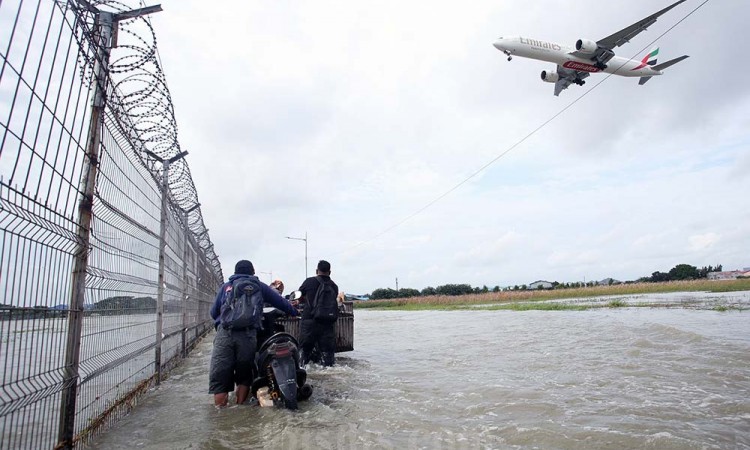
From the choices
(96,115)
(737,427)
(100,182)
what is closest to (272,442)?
(100,182)

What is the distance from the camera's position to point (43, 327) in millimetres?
2754

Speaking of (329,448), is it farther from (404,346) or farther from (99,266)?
(404,346)

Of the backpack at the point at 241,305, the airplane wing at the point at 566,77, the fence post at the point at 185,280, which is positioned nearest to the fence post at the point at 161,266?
the backpack at the point at 241,305

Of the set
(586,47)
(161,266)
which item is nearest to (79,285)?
(161,266)

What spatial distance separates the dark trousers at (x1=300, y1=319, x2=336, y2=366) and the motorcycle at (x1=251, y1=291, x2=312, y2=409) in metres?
2.35

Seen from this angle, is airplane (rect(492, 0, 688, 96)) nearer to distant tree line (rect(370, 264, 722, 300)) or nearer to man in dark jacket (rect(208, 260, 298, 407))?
man in dark jacket (rect(208, 260, 298, 407))

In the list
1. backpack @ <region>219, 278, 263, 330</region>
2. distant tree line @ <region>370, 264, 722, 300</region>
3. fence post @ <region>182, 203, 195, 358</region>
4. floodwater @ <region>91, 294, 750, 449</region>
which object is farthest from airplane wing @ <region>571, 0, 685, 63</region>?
distant tree line @ <region>370, 264, 722, 300</region>

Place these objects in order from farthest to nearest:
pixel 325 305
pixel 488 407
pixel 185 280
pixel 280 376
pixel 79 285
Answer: pixel 185 280 → pixel 325 305 → pixel 488 407 → pixel 280 376 → pixel 79 285

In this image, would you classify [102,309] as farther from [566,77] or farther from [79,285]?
[566,77]

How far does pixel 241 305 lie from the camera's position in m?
5.19

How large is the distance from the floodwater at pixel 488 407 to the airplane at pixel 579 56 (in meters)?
11.3

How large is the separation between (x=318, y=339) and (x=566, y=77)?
52.8 ft

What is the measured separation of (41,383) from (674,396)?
245 inches

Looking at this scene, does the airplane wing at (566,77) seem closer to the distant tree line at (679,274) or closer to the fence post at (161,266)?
the fence post at (161,266)
